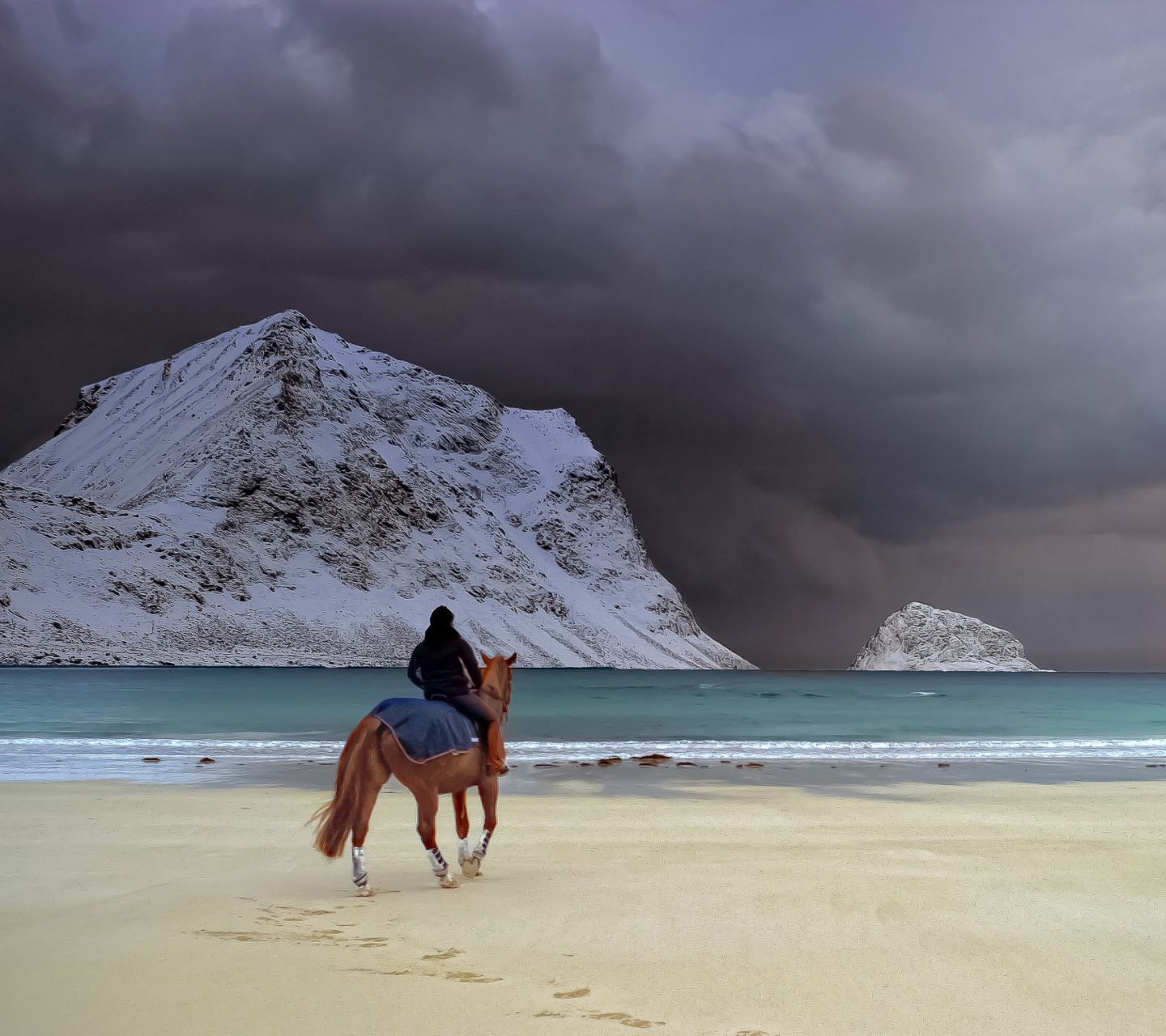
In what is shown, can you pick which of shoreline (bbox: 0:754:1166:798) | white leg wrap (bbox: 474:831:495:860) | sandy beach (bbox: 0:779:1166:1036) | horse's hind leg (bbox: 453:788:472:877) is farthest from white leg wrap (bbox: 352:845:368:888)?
shoreline (bbox: 0:754:1166:798)

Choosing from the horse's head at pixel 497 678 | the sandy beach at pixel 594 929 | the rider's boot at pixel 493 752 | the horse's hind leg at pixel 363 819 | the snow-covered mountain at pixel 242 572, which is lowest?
the sandy beach at pixel 594 929

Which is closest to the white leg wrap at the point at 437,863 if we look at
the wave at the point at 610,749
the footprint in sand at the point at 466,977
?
A: the footprint in sand at the point at 466,977

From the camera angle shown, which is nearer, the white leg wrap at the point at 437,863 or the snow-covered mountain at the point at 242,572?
the white leg wrap at the point at 437,863

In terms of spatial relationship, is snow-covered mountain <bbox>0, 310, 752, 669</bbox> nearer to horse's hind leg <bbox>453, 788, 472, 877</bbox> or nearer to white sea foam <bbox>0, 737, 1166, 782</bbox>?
white sea foam <bbox>0, 737, 1166, 782</bbox>

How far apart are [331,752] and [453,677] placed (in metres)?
16.1

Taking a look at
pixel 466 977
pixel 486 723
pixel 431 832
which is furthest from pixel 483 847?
pixel 466 977

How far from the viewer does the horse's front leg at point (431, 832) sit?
25.7ft

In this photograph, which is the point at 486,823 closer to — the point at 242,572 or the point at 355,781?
the point at 355,781

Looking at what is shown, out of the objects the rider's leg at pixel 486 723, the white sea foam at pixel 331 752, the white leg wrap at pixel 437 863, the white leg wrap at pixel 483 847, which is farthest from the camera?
the white sea foam at pixel 331 752

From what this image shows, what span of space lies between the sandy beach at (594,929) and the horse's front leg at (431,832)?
163 millimetres

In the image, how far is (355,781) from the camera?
302 inches

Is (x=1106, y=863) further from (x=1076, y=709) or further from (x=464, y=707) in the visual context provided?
(x=1076, y=709)

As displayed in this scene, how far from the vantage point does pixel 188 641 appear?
148 metres

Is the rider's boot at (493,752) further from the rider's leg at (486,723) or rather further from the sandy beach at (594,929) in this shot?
the sandy beach at (594,929)
